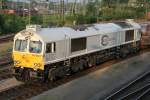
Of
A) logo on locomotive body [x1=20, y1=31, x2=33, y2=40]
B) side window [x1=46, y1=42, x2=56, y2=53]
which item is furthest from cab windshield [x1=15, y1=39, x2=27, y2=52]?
side window [x1=46, y1=42, x2=56, y2=53]

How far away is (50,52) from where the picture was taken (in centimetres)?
2052

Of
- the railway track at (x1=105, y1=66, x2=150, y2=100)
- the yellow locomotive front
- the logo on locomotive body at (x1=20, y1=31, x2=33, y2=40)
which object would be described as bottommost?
the railway track at (x1=105, y1=66, x2=150, y2=100)

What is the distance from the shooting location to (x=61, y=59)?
21594 millimetres

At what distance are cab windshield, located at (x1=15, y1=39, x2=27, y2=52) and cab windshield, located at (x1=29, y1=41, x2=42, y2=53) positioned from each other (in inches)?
16.8

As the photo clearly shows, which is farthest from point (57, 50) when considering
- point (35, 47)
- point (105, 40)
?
point (105, 40)

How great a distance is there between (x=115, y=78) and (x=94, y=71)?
2.18 metres

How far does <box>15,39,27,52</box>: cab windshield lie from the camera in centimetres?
2075

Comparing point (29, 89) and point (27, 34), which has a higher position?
point (27, 34)

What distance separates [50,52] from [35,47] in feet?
2.95

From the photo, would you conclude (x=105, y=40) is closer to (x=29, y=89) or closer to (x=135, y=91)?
(x=135, y=91)

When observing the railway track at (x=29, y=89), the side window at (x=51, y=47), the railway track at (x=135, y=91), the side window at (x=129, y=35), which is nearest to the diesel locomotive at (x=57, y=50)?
the side window at (x=51, y=47)

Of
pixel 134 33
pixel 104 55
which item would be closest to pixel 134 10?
pixel 134 33

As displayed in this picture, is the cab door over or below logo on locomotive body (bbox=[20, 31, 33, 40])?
below

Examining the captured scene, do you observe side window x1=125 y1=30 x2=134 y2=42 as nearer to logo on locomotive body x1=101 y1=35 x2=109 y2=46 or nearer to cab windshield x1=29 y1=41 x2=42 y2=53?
logo on locomotive body x1=101 y1=35 x2=109 y2=46
